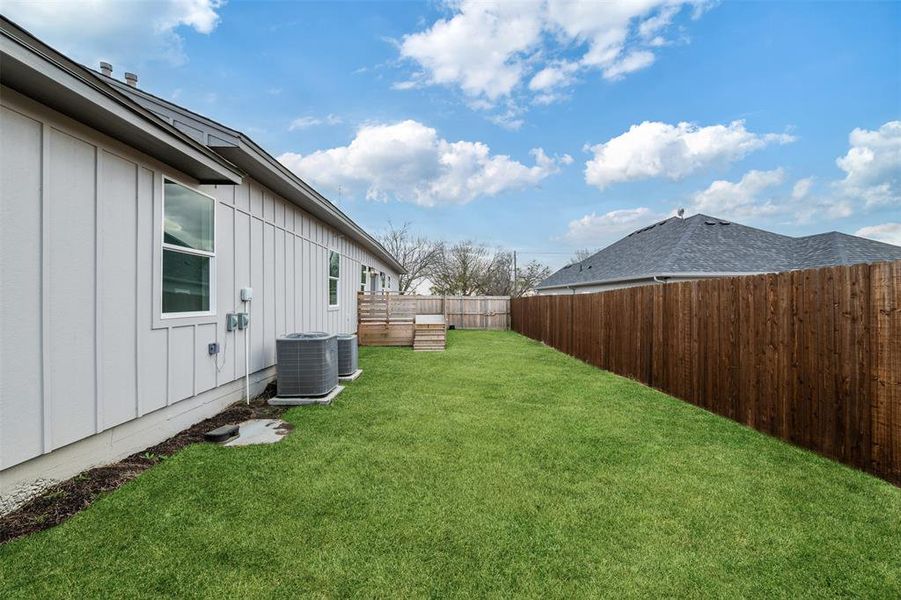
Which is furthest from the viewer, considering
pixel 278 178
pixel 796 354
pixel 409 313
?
pixel 409 313

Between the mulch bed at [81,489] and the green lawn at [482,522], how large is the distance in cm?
12

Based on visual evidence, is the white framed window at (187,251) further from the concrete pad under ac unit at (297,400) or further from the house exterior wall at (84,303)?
the concrete pad under ac unit at (297,400)

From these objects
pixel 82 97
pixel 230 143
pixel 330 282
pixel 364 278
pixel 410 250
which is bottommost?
pixel 330 282

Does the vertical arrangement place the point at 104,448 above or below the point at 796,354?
below

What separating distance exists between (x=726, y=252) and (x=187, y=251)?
14328 mm

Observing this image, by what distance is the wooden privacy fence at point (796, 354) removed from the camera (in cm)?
304

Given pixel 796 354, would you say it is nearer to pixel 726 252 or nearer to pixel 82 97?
pixel 82 97

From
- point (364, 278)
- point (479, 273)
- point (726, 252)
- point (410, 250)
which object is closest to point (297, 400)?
point (364, 278)

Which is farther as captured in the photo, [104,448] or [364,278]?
[364,278]

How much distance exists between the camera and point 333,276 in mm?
9484

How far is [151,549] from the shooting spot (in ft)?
6.91

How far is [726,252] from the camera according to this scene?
12562mm

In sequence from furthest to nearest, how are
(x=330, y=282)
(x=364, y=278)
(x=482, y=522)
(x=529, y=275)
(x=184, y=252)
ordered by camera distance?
(x=529, y=275) < (x=364, y=278) < (x=330, y=282) < (x=184, y=252) < (x=482, y=522)

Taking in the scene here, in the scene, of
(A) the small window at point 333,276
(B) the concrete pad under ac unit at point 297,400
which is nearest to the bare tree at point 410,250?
(A) the small window at point 333,276
